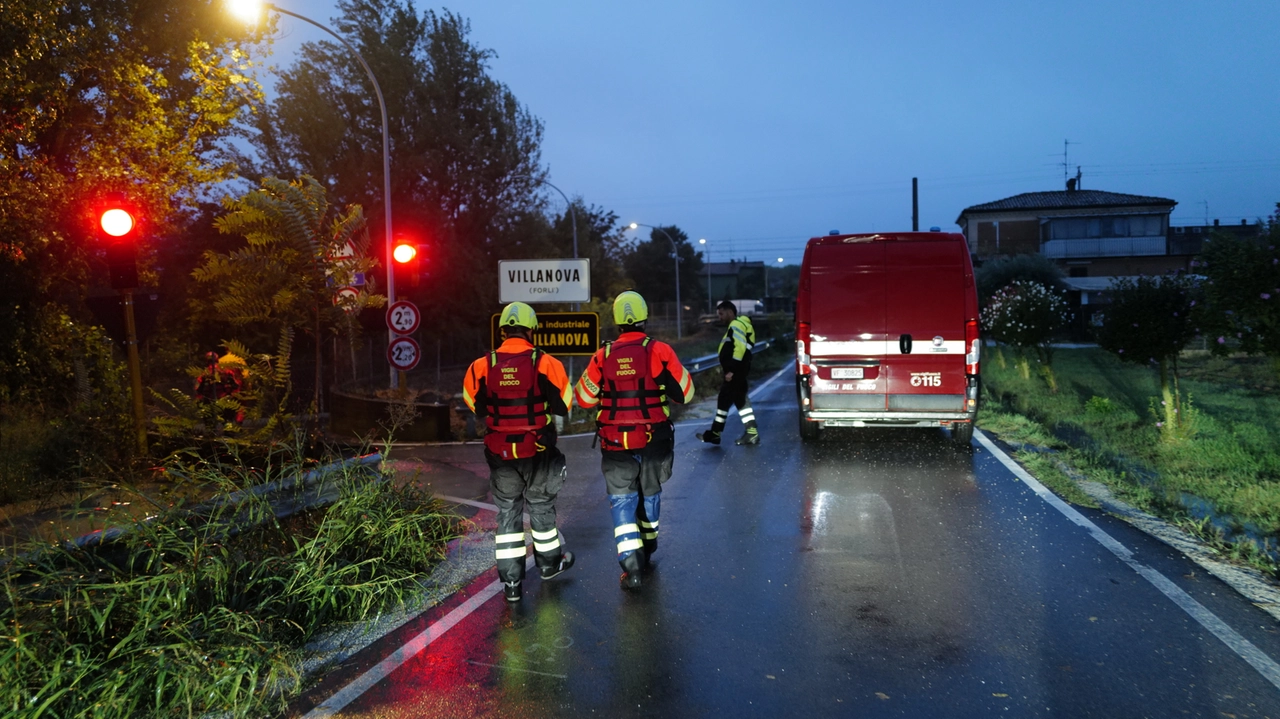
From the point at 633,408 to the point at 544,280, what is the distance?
8211 millimetres

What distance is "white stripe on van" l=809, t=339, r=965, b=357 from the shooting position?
988cm

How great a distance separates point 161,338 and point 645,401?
64.2 ft

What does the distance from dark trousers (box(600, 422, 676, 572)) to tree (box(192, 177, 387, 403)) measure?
3.95 metres

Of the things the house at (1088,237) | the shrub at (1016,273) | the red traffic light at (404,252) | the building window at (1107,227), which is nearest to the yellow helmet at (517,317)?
the red traffic light at (404,252)

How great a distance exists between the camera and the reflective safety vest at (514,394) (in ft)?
18.1

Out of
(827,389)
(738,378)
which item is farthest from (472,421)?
(827,389)

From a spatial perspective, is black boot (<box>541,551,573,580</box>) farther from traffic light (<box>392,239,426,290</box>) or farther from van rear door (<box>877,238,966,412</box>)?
traffic light (<box>392,239,426,290</box>)

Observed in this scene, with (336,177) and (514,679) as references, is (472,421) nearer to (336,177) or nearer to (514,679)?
(514,679)

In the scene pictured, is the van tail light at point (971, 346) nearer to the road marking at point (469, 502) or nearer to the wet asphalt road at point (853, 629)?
the wet asphalt road at point (853, 629)

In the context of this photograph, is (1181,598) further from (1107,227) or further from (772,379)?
(1107,227)

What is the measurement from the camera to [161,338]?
2161cm

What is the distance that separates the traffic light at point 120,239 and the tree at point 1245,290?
962 cm

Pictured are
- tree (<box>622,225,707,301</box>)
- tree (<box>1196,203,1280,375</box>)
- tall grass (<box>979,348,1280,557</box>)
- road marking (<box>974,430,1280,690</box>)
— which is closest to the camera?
road marking (<box>974,430,1280,690</box>)

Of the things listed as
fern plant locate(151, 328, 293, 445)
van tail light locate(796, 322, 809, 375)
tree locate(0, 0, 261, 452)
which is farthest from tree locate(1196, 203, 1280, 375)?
tree locate(0, 0, 261, 452)
